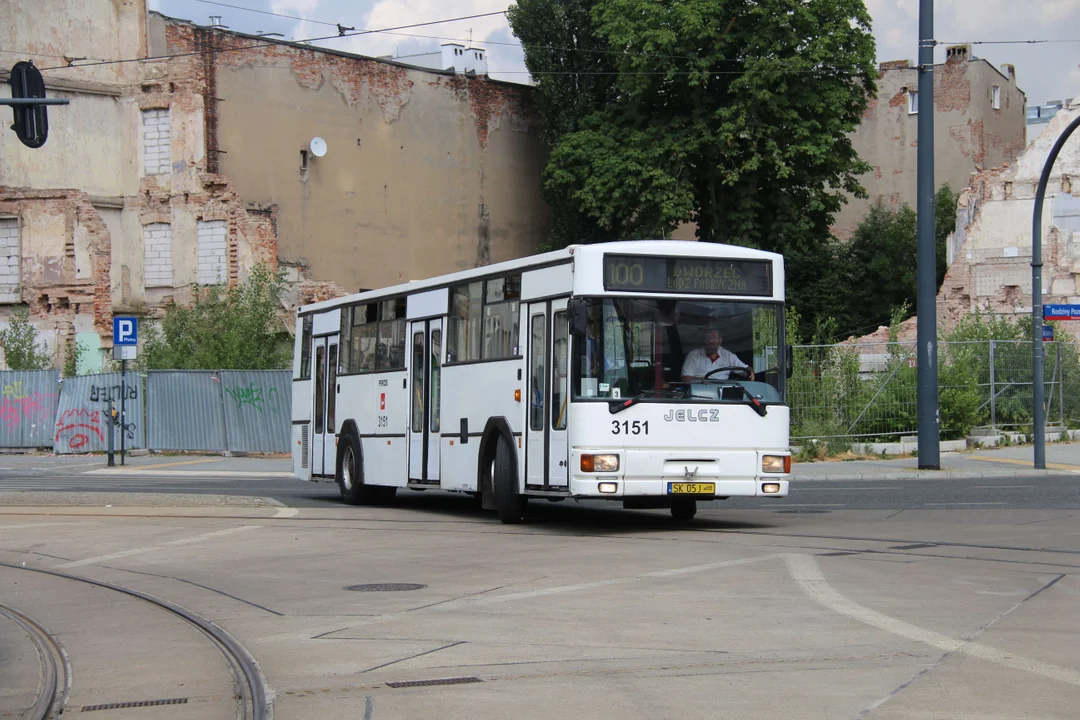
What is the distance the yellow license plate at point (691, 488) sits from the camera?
48.4 ft

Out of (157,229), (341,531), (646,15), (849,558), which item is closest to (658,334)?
(849,558)

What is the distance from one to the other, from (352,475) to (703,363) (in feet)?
24.4

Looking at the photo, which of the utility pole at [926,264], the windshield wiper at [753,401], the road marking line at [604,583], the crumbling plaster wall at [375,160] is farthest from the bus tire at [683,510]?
the crumbling plaster wall at [375,160]

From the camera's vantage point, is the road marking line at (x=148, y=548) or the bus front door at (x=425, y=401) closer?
the road marking line at (x=148, y=548)

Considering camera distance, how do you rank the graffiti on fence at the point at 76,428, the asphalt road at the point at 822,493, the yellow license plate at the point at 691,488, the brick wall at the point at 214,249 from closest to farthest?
the yellow license plate at the point at 691,488
the asphalt road at the point at 822,493
the graffiti on fence at the point at 76,428
the brick wall at the point at 214,249

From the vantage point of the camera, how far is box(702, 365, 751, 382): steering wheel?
49.2 feet

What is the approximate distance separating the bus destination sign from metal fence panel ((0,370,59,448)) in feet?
95.2

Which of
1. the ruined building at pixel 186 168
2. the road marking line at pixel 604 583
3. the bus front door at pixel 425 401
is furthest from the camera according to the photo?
the ruined building at pixel 186 168

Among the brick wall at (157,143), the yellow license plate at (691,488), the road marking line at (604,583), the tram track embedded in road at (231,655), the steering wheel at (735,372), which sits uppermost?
the brick wall at (157,143)

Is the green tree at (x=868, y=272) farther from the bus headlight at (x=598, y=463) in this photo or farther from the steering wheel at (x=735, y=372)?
the bus headlight at (x=598, y=463)

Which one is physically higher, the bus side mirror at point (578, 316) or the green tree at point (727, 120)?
the green tree at point (727, 120)

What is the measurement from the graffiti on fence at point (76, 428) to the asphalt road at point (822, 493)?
10913 mm

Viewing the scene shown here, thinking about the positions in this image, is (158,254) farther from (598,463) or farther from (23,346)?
(598,463)

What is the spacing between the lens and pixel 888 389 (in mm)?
30016
